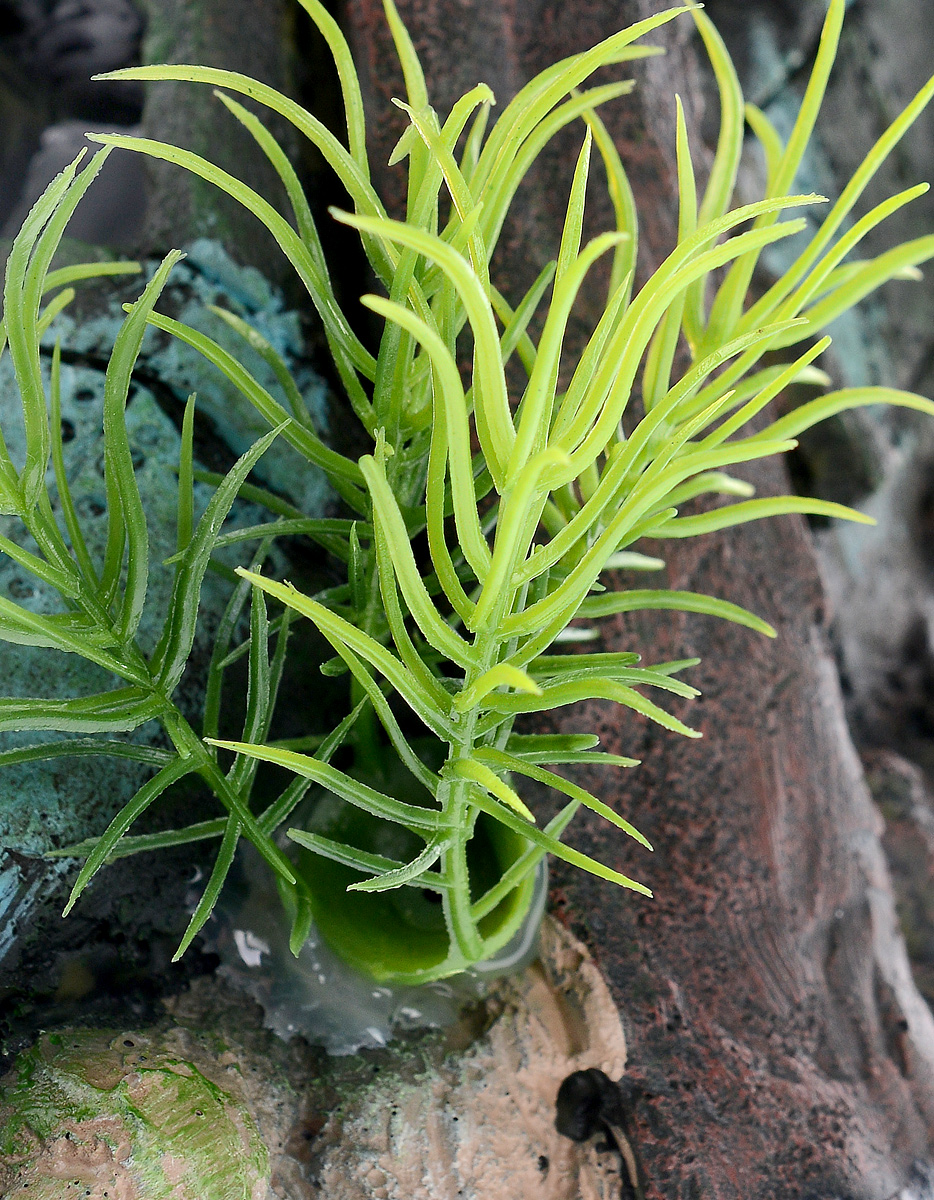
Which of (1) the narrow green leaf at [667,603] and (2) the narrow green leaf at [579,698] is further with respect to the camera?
(1) the narrow green leaf at [667,603]

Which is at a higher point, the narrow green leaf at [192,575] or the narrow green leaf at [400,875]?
the narrow green leaf at [192,575]

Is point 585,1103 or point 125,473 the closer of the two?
point 125,473

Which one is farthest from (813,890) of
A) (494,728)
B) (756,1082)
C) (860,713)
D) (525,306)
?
(860,713)

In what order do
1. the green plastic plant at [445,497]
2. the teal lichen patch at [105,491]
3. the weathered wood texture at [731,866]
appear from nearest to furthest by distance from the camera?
the green plastic plant at [445,497] < the teal lichen patch at [105,491] < the weathered wood texture at [731,866]

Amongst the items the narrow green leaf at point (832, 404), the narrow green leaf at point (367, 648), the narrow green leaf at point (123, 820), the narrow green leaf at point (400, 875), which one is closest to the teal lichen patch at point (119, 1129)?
the narrow green leaf at point (123, 820)

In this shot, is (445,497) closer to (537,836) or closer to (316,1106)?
(537,836)

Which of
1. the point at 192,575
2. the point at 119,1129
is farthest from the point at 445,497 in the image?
the point at 119,1129

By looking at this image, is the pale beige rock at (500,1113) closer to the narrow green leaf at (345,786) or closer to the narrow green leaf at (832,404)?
the narrow green leaf at (345,786)
